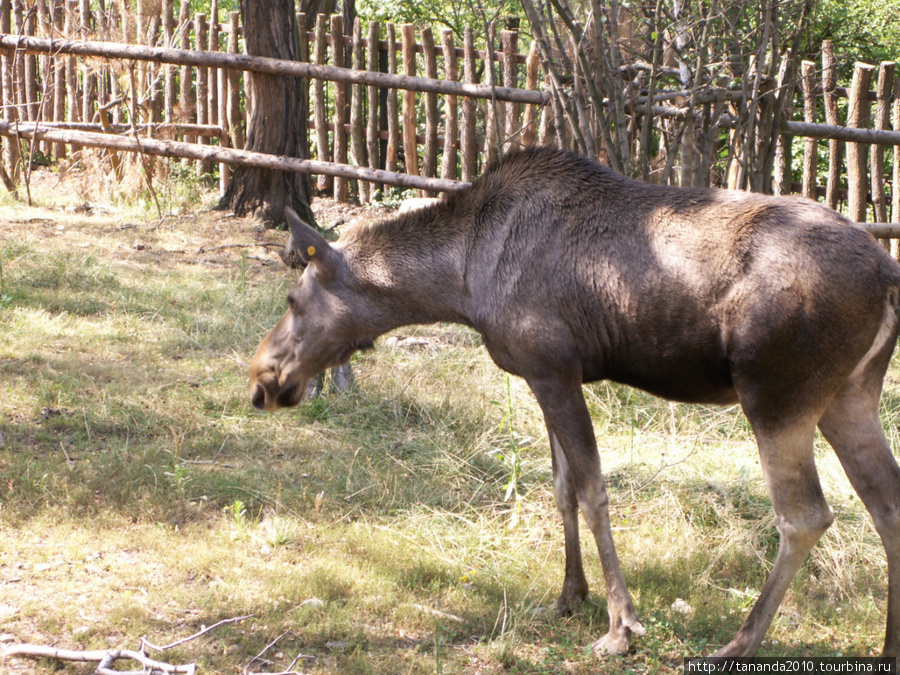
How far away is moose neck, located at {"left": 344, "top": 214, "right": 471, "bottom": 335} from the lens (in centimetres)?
394

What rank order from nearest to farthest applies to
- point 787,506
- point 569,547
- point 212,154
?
point 787,506 → point 569,547 → point 212,154

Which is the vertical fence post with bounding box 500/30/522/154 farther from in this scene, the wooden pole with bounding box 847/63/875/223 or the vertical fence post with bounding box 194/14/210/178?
the vertical fence post with bounding box 194/14/210/178

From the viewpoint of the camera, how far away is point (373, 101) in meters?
12.7

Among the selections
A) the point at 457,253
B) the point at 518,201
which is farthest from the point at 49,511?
the point at 518,201

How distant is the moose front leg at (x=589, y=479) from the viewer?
3.62m

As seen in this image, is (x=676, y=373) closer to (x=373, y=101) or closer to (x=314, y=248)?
(x=314, y=248)

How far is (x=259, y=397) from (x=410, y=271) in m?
1.03

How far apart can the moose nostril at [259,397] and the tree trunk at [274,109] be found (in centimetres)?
578

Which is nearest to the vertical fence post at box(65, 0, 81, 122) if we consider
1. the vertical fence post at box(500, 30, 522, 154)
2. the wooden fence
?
the wooden fence

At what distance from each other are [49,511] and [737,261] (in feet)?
11.9

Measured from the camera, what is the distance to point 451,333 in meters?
7.87

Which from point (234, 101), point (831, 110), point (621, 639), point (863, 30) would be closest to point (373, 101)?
point (234, 101)

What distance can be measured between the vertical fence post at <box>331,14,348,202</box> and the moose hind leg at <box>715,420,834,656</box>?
1027 cm

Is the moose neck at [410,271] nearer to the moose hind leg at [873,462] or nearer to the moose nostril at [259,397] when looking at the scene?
the moose nostril at [259,397]
